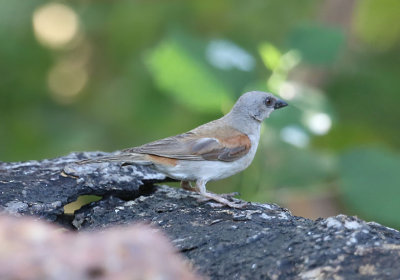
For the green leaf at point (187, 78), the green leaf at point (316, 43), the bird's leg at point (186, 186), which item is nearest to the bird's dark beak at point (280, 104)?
the green leaf at point (187, 78)

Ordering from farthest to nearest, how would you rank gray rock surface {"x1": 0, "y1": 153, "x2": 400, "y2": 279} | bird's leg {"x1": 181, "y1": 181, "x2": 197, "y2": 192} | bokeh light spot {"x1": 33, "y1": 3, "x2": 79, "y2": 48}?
bokeh light spot {"x1": 33, "y1": 3, "x2": 79, "y2": 48} < bird's leg {"x1": 181, "y1": 181, "x2": 197, "y2": 192} < gray rock surface {"x1": 0, "y1": 153, "x2": 400, "y2": 279}

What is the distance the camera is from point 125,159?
12.5ft

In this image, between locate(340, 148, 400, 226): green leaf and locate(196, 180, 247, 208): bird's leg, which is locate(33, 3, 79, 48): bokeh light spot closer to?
locate(340, 148, 400, 226): green leaf

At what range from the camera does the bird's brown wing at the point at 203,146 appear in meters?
4.07

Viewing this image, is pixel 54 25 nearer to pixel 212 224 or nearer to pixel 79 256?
pixel 212 224

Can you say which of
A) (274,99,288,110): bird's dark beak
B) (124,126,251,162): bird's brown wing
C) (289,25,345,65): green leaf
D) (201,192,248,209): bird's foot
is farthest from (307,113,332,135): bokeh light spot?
(201,192,248,209): bird's foot

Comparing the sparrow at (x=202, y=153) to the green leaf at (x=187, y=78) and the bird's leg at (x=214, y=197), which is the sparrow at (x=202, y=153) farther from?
the green leaf at (x=187, y=78)

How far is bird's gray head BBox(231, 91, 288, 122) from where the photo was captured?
459 cm

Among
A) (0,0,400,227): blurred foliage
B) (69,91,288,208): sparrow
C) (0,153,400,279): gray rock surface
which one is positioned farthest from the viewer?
(0,0,400,227): blurred foliage

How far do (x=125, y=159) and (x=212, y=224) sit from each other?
35.4 inches

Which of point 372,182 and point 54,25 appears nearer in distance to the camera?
point 372,182

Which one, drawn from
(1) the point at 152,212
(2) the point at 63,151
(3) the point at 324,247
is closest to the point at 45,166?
(1) the point at 152,212

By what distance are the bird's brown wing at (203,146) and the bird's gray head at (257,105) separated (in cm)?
30

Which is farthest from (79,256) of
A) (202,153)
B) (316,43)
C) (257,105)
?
(316,43)
